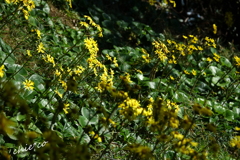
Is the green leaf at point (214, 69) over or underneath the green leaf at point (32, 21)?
underneath

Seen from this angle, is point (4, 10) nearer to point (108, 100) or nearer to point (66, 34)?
point (66, 34)

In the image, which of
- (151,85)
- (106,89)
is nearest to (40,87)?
(106,89)

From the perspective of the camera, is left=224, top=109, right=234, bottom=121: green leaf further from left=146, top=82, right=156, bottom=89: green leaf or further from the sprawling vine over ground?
left=146, top=82, right=156, bottom=89: green leaf

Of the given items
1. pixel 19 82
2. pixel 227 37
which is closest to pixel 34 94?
pixel 19 82

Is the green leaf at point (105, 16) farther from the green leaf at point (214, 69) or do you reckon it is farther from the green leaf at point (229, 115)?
the green leaf at point (229, 115)

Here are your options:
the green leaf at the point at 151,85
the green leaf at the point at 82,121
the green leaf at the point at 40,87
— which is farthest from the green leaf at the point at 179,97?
the green leaf at the point at 40,87

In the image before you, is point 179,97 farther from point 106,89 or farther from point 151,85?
point 106,89

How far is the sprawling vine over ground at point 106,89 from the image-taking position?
155 cm

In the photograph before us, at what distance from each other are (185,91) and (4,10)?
2541mm

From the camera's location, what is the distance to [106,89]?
1805 mm

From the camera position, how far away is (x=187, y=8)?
28.1 feet

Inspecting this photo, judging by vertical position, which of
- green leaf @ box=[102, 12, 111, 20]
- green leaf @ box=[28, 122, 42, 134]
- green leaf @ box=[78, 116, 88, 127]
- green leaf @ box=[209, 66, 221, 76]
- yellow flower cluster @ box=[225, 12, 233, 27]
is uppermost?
green leaf @ box=[28, 122, 42, 134]

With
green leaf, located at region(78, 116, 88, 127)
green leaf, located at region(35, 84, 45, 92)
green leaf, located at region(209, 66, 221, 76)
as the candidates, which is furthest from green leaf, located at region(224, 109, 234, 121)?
green leaf, located at region(35, 84, 45, 92)

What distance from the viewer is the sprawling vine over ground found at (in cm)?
155
